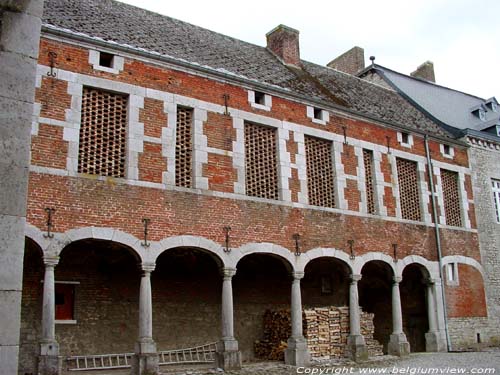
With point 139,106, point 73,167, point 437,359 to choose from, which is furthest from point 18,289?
point 437,359

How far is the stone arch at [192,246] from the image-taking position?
1263cm

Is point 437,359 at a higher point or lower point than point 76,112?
lower

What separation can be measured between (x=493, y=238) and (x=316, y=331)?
8.57 meters

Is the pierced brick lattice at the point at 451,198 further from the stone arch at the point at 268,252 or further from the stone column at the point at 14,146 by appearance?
the stone column at the point at 14,146

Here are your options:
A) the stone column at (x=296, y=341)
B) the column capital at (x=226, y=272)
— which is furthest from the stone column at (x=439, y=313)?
the column capital at (x=226, y=272)

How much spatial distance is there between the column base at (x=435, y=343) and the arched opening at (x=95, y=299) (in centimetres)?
894

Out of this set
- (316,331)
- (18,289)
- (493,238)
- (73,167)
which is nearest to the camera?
(18,289)

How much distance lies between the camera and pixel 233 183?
14211 mm

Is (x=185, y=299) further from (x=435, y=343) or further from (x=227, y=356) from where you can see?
(x=435, y=343)

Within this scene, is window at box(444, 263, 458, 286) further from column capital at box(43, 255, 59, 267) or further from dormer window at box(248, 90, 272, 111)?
column capital at box(43, 255, 59, 267)

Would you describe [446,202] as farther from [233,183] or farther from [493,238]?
[233,183]

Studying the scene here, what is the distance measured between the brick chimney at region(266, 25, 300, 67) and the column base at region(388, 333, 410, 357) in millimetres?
9064

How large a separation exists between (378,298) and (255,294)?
5281 mm

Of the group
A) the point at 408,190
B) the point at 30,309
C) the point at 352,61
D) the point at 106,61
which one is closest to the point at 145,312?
the point at 30,309
